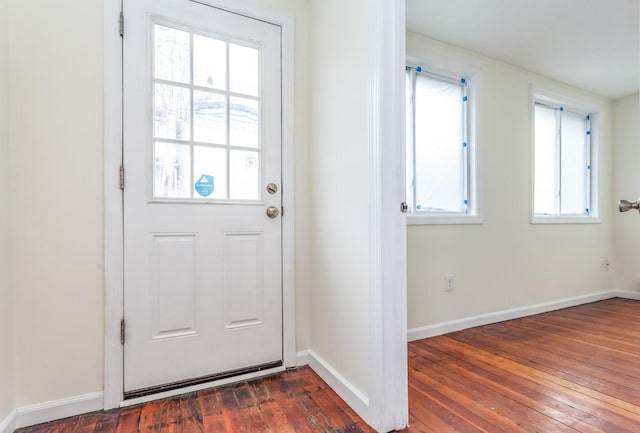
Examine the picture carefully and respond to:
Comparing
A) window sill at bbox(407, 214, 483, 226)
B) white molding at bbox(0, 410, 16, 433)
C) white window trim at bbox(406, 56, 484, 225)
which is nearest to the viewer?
white molding at bbox(0, 410, 16, 433)

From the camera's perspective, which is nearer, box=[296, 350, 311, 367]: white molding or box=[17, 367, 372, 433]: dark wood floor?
box=[17, 367, 372, 433]: dark wood floor

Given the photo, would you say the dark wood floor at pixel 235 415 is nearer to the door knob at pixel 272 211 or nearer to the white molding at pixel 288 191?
the white molding at pixel 288 191

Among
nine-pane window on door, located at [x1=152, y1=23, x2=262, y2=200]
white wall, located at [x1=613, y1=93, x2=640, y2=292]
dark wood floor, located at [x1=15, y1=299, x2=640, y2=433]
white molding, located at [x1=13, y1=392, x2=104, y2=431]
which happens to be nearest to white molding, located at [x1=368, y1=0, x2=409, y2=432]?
dark wood floor, located at [x1=15, y1=299, x2=640, y2=433]

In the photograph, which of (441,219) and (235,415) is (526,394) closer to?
(441,219)

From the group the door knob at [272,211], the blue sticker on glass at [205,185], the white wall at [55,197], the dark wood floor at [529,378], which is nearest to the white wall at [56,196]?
the white wall at [55,197]

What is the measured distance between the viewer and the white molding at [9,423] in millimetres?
1228

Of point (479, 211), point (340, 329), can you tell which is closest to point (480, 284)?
point (479, 211)

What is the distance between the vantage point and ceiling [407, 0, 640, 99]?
209 cm

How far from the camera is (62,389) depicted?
139cm

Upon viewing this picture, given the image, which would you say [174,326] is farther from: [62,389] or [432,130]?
[432,130]

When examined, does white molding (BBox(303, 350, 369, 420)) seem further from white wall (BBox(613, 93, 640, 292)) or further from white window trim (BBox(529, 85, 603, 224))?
white wall (BBox(613, 93, 640, 292))

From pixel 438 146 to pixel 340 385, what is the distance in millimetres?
1930

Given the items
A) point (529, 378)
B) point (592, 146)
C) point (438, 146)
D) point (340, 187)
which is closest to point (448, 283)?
point (529, 378)

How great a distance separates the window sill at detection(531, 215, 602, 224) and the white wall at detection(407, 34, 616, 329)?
6 centimetres
